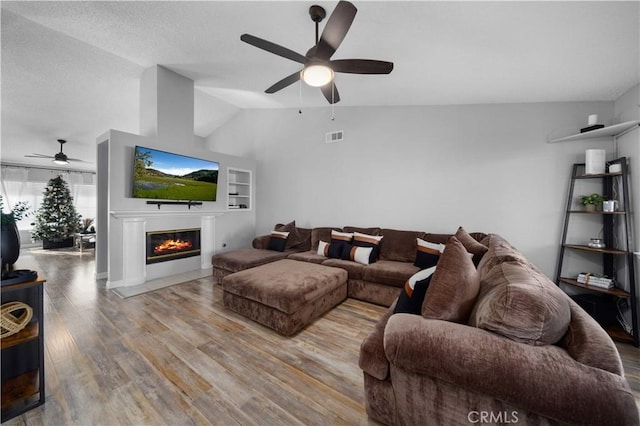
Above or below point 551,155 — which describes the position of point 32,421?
below

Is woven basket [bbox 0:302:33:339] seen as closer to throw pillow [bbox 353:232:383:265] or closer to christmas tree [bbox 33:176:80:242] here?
throw pillow [bbox 353:232:383:265]

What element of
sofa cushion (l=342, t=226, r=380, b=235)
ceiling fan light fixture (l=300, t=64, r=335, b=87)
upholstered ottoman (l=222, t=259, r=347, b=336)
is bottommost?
upholstered ottoman (l=222, t=259, r=347, b=336)

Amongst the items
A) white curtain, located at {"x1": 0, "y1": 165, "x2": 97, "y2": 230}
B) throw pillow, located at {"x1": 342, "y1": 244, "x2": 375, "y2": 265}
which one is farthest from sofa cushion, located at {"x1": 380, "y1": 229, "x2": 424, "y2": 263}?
white curtain, located at {"x1": 0, "y1": 165, "x2": 97, "y2": 230}

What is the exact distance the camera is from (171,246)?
4.08 m

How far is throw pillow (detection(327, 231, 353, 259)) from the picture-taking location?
11.7ft

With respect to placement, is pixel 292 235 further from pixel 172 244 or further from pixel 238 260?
pixel 172 244

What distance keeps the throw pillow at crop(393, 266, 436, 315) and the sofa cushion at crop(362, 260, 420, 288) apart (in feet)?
4.10

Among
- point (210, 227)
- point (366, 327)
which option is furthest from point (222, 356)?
point (210, 227)

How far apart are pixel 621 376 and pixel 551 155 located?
10.1ft

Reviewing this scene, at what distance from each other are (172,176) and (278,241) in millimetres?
2083

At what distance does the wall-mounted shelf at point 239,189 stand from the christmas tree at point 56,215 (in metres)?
5.64

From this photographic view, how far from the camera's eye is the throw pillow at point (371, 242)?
11.1 feet

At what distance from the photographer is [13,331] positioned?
130 centimetres

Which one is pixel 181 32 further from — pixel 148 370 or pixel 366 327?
pixel 366 327
